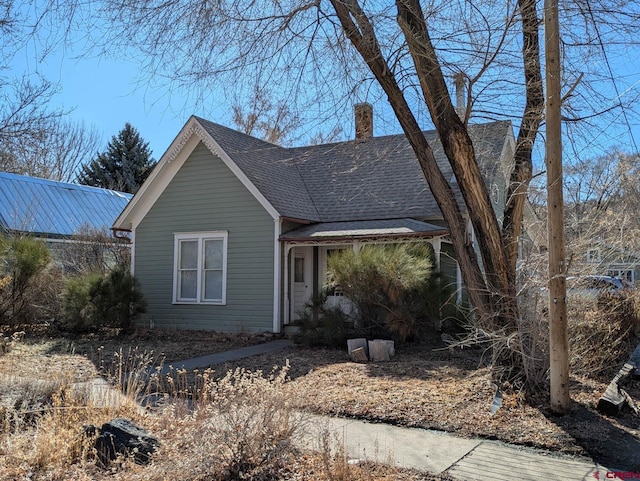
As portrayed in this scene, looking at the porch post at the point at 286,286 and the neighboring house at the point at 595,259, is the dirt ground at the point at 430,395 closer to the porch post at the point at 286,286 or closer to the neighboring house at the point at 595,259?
the neighboring house at the point at 595,259

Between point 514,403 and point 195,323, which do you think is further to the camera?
point 195,323

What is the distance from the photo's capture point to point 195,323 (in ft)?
48.1

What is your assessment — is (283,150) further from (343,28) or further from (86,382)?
(86,382)

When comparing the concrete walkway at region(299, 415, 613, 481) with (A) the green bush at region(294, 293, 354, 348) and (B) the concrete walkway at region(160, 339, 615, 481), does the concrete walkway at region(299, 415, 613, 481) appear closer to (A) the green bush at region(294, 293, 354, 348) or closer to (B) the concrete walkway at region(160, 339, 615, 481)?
(B) the concrete walkway at region(160, 339, 615, 481)

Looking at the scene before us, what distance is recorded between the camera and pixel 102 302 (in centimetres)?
1330

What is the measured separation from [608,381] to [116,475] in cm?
656

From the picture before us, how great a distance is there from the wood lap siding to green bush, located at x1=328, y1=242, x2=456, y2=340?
291cm

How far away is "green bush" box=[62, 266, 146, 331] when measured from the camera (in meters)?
13.3

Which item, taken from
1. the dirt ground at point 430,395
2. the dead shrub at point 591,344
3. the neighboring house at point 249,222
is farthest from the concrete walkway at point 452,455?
the neighboring house at point 249,222

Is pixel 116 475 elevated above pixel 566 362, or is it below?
below

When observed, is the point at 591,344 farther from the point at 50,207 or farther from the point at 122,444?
the point at 50,207

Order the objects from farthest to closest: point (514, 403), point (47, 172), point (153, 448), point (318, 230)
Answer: point (47, 172) → point (318, 230) → point (514, 403) → point (153, 448)

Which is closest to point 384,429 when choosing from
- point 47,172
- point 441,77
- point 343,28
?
point 441,77

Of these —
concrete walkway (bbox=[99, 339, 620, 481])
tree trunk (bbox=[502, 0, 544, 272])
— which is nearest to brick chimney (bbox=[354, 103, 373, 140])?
tree trunk (bbox=[502, 0, 544, 272])
